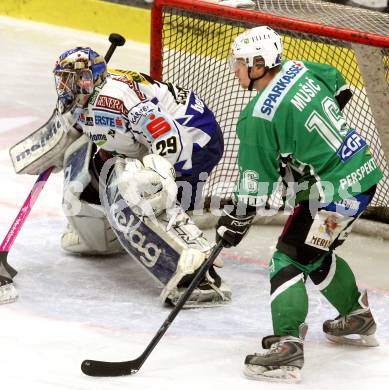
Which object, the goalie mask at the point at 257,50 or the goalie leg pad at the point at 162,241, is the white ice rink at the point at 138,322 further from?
the goalie mask at the point at 257,50

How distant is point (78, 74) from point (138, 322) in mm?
904

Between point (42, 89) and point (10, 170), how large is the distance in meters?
1.49

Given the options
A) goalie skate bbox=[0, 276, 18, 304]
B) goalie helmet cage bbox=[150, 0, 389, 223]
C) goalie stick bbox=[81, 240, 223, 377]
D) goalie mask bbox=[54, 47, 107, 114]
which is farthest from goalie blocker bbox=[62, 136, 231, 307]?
goalie helmet cage bbox=[150, 0, 389, 223]

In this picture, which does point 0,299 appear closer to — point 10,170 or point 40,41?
point 10,170

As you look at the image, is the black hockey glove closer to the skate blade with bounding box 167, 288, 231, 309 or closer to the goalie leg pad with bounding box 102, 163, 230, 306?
the goalie leg pad with bounding box 102, 163, 230, 306

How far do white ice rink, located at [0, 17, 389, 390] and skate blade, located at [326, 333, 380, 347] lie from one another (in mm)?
24

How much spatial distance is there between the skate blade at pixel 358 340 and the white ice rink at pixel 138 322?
24 millimetres

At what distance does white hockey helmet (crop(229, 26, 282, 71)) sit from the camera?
11.4 ft

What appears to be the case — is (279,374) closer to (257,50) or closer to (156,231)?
(156,231)

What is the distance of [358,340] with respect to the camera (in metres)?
3.79

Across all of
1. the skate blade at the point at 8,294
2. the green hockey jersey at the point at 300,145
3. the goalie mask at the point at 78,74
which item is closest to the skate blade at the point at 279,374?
the green hockey jersey at the point at 300,145

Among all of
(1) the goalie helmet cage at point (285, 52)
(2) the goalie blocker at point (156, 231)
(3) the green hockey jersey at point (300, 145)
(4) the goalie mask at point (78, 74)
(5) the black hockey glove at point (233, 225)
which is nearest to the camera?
(3) the green hockey jersey at point (300, 145)

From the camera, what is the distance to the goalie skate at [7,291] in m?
4.07

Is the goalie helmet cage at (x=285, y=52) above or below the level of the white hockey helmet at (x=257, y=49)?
below
